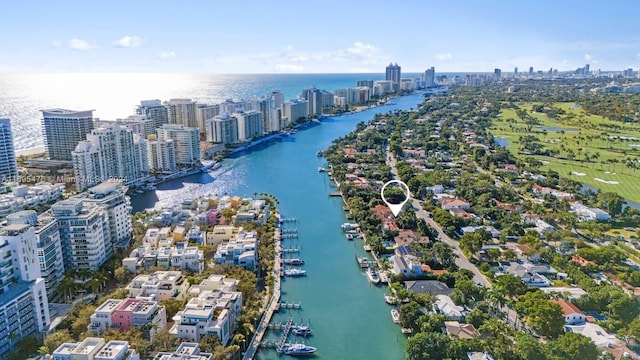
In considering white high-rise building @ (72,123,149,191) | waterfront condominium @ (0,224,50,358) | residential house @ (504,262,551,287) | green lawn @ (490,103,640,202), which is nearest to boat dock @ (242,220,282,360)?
waterfront condominium @ (0,224,50,358)

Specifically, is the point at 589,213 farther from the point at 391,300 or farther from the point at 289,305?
the point at 289,305

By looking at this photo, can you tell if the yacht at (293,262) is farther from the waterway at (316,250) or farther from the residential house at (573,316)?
the residential house at (573,316)

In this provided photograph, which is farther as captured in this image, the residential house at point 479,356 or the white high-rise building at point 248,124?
the white high-rise building at point 248,124

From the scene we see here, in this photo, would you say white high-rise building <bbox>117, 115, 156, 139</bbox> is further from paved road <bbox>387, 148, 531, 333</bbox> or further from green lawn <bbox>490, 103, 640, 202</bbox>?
green lawn <bbox>490, 103, 640, 202</bbox>


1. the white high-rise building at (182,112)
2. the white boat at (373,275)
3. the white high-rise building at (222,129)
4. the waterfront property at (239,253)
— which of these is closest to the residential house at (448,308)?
the white boat at (373,275)

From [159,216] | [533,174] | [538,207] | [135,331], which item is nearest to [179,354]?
[135,331]
